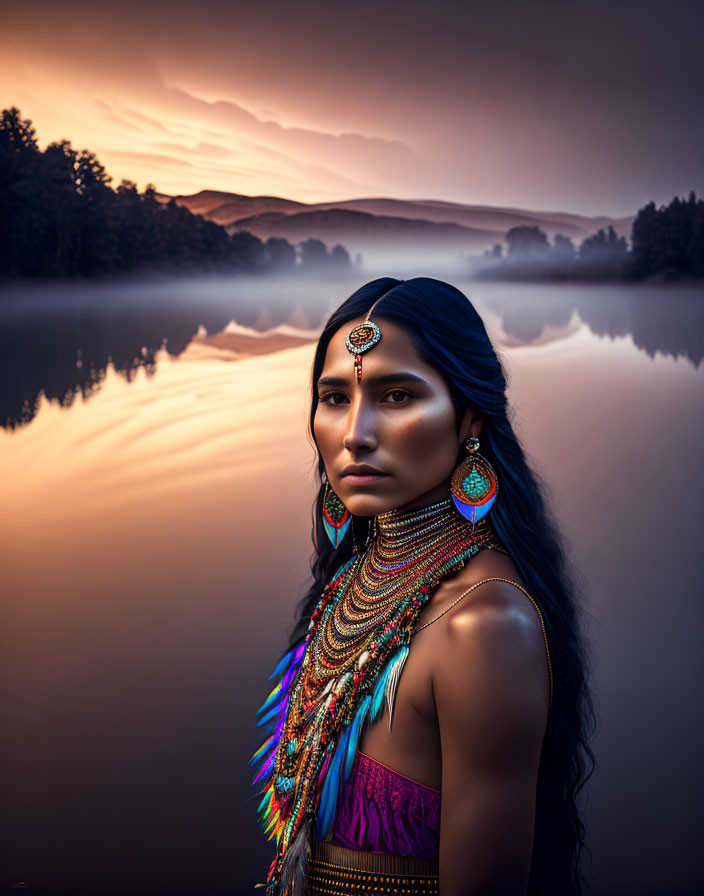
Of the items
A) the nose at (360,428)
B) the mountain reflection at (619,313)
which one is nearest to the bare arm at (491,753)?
the nose at (360,428)

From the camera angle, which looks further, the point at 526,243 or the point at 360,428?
the point at 526,243

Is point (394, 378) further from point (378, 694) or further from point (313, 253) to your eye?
point (313, 253)

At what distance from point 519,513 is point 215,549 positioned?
4.32ft

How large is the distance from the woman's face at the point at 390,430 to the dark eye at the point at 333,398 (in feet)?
0.08

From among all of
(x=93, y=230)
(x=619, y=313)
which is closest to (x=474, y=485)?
(x=619, y=313)

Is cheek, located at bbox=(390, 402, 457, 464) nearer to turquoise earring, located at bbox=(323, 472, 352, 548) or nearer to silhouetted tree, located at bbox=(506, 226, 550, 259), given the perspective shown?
turquoise earring, located at bbox=(323, 472, 352, 548)

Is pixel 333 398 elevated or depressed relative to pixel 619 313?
depressed

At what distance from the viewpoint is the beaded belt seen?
1193 mm

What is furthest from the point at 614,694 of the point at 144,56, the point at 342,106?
the point at 144,56

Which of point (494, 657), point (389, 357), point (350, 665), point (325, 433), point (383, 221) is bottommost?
point (350, 665)

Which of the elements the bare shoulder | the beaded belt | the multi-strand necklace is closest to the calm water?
the multi-strand necklace

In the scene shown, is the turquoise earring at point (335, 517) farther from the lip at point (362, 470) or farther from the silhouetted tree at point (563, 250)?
the silhouetted tree at point (563, 250)

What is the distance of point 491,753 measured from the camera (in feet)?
3.38

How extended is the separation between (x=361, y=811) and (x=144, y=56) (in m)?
2.48
